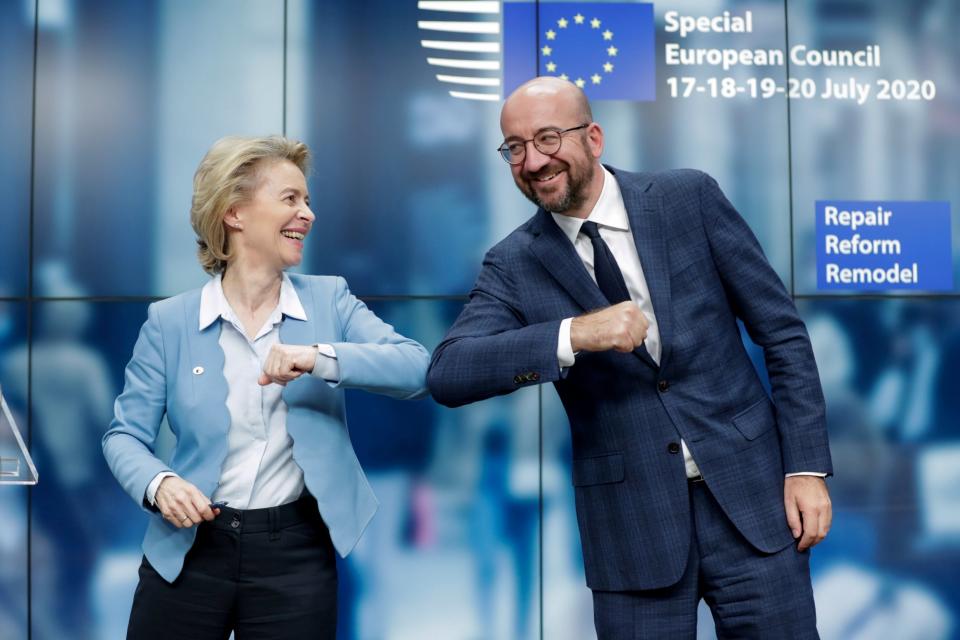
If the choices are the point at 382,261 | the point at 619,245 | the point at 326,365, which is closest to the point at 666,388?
the point at 619,245

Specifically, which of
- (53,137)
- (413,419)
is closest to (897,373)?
(413,419)

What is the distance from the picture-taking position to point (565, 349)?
2.00 meters

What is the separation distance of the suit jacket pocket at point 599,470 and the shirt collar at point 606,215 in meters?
0.48

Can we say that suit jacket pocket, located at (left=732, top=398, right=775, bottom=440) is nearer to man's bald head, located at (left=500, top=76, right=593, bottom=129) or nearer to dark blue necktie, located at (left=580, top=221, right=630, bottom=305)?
dark blue necktie, located at (left=580, top=221, right=630, bottom=305)

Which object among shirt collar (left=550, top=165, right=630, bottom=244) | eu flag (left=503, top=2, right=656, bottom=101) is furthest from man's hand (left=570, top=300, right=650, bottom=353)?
eu flag (left=503, top=2, right=656, bottom=101)

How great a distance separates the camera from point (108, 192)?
4043 millimetres

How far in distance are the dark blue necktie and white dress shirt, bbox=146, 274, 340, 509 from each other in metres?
0.59

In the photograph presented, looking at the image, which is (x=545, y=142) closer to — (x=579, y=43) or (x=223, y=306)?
(x=223, y=306)

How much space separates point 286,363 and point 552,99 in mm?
787

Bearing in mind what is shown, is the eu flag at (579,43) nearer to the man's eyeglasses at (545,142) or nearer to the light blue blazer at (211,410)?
the man's eyeglasses at (545,142)

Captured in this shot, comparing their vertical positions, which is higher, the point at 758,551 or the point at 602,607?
the point at 758,551

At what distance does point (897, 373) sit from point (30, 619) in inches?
145

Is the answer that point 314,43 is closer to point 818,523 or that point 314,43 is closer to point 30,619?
point 30,619

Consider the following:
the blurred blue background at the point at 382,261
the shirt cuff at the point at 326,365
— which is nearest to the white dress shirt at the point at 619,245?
the shirt cuff at the point at 326,365
